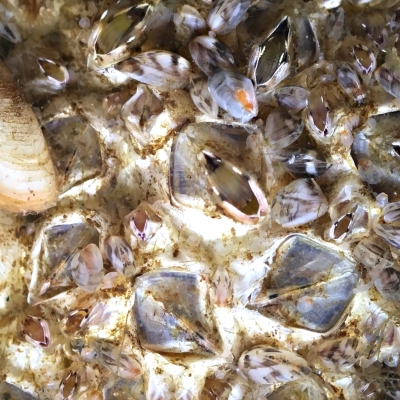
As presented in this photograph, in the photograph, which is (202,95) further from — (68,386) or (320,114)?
(68,386)

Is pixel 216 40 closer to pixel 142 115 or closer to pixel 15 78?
pixel 142 115

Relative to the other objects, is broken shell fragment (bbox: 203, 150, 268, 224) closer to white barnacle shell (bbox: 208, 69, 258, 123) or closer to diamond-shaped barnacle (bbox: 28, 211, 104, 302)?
white barnacle shell (bbox: 208, 69, 258, 123)

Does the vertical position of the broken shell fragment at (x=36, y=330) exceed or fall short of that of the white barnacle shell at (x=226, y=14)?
it falls short

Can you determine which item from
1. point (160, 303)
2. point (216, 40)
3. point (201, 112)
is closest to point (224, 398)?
point (160, 303)

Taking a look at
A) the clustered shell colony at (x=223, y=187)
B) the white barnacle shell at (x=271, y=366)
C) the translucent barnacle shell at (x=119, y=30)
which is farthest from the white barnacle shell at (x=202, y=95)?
the white barnacle shell at (x=271, y=366)

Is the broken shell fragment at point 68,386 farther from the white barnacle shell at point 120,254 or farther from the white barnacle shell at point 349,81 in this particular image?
the white barnacle shell at point 349,81
